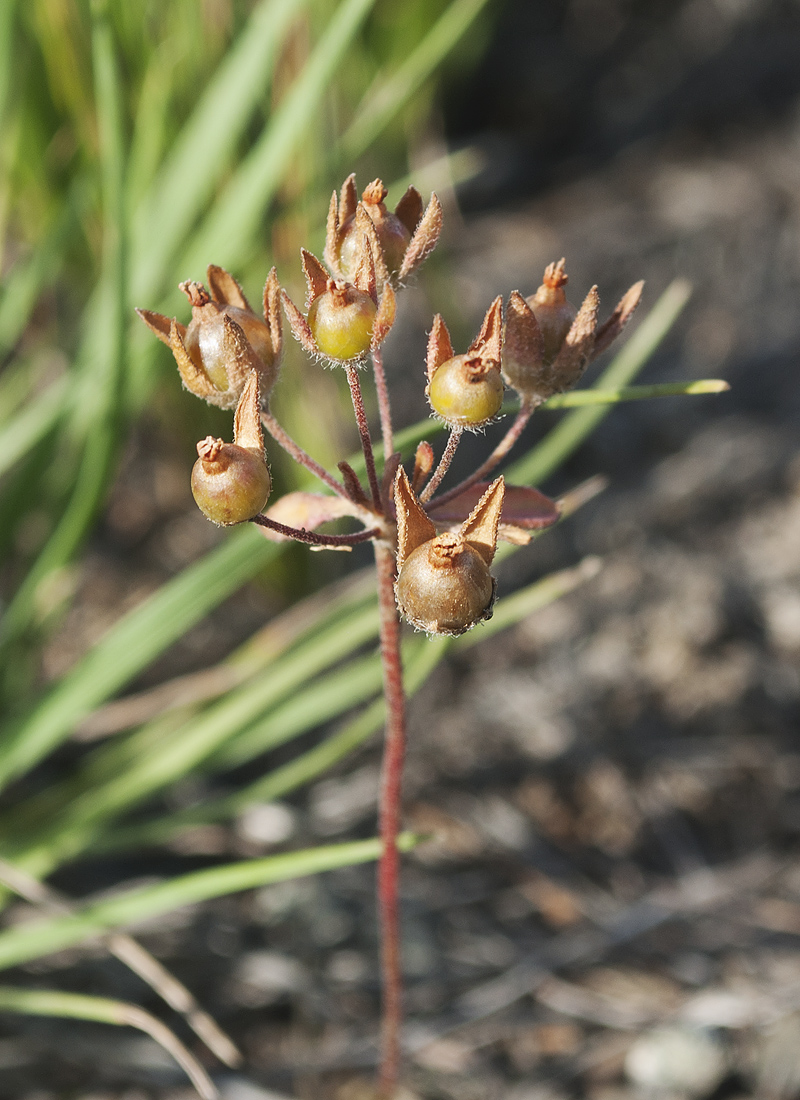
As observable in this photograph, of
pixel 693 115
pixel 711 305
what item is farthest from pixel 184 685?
pixel 693 115

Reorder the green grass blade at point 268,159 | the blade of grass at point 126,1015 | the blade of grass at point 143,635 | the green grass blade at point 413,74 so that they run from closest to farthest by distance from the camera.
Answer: the blade of grass at point 126,1015 → the blade of grass at point 143,635 → the green grass blade at point 268,159 → the green grass blade at point 413,74

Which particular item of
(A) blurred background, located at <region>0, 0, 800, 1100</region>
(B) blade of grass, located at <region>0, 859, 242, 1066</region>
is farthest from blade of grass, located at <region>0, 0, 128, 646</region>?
(B) blade of grass, located at <region>0, 859, 242, 1066</region>

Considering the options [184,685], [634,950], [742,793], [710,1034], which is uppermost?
[184,685]

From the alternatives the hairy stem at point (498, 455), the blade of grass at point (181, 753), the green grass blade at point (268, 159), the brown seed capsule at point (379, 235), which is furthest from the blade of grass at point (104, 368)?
the hairy stem at point (498, 455)

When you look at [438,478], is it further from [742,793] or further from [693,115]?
[693,115]

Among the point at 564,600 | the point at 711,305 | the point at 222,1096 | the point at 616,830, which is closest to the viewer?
the point at 222,1096

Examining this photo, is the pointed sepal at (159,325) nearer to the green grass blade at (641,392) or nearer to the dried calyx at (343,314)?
the dried calyx at (343,314)

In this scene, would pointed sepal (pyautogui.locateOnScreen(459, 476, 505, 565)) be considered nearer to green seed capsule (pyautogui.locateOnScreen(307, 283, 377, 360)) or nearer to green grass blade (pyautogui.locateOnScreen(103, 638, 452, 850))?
green seed capsule (pyautogui.locateOnScreen(307, 283, 377, 360))
